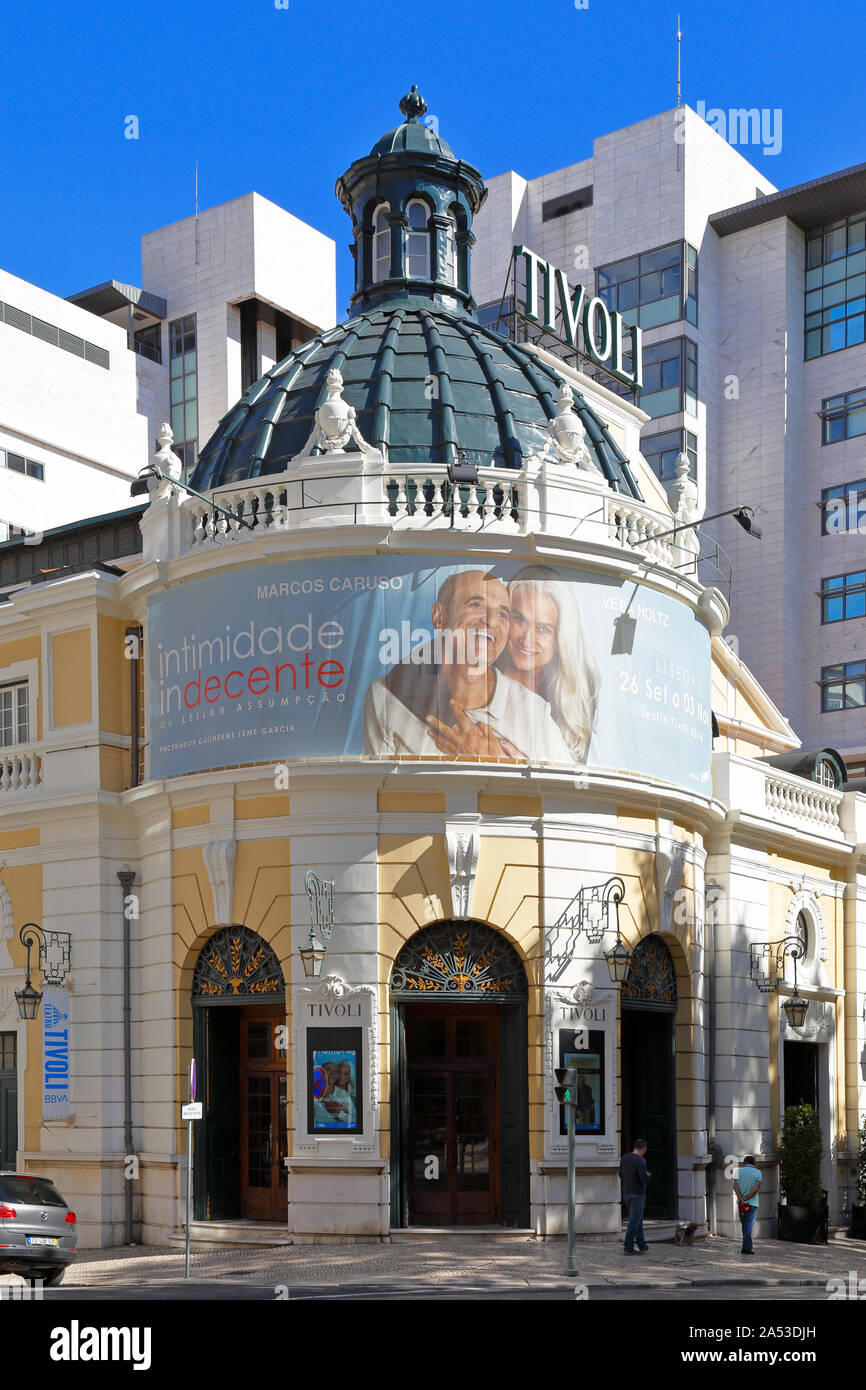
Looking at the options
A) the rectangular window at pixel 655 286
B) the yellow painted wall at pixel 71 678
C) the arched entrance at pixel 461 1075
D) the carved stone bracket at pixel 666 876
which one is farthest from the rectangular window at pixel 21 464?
the arched entrance at pixel 461 1075

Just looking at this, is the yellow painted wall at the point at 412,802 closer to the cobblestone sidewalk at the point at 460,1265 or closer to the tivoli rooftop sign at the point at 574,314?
the cobblestone sidewalk at the point at 460,1265

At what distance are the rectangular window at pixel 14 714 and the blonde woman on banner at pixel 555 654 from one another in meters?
10.5

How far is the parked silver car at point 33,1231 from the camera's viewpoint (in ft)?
77.6

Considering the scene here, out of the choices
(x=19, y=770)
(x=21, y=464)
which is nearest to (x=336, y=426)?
(x=19, y=770)

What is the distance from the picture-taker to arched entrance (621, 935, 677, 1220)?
106ft

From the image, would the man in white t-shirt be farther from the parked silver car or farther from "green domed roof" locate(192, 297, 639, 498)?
the parked silver car

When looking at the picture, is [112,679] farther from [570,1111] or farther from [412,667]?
[570,1111]

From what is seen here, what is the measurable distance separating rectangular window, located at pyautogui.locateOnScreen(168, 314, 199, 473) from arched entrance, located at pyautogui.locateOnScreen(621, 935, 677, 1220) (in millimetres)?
53546

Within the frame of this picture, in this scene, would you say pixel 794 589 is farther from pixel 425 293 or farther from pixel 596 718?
pixel 596 718

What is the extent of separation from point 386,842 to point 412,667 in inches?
118

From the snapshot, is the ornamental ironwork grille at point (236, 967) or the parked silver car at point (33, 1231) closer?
the parked silver car at point (33, 1231)

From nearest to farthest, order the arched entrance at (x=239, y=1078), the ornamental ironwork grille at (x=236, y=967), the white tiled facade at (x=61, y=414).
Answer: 1. the ornamental ironwork grille at (x=236, y=967)
2. the arched entrance at (x=239, y=1078)
3. the white tiled facade at (x=61, y=414)

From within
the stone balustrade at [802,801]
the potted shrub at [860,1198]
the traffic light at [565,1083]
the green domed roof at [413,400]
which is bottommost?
the potted shrub at [860,1198]

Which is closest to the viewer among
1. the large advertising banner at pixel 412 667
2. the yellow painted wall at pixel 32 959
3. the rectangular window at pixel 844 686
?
the large advertising banner at pixel 412 667
